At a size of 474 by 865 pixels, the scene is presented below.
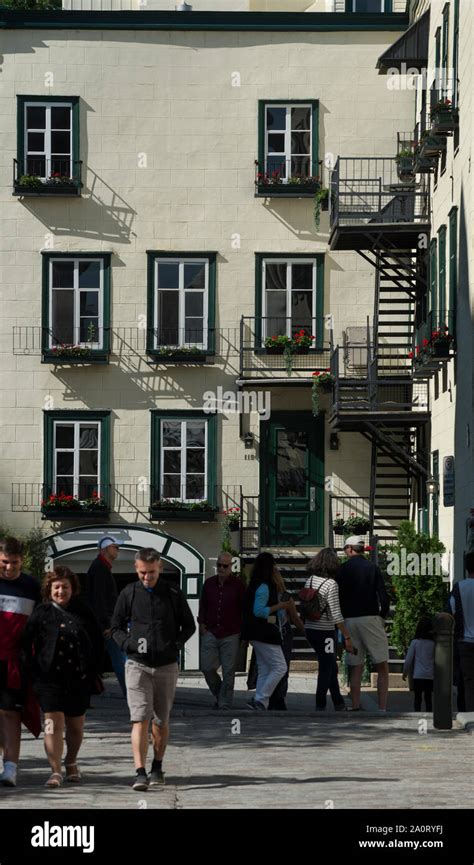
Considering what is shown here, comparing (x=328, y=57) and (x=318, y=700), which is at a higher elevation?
(x=328, y=57)

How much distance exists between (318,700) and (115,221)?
1659 centimetres

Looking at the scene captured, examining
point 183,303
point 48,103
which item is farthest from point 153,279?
point 48,103

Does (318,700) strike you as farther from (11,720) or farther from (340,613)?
(11,720)

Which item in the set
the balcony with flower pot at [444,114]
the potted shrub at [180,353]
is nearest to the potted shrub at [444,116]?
the balcony with flower pot at [444,114]

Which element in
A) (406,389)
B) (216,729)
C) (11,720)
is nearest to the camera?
(11,720)

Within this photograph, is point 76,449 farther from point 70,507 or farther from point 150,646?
point 150,646

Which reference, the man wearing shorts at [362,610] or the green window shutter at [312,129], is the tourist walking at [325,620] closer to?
the man wearing shorts at [362,610]

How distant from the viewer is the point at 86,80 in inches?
1299

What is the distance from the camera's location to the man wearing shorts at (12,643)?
12.3 m

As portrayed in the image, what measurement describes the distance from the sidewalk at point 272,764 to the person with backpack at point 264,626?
0.42 meters

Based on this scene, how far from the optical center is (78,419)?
3269 centimetres

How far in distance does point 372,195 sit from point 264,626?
1516cm
